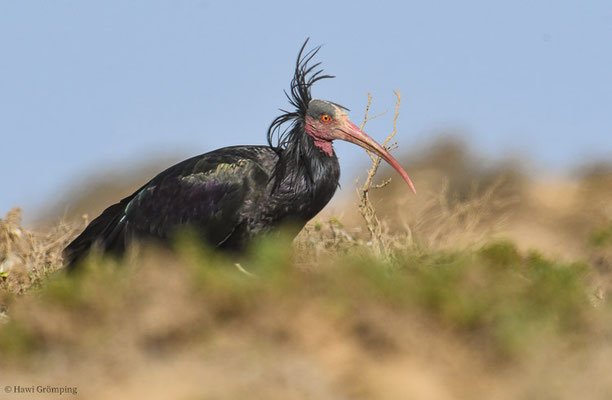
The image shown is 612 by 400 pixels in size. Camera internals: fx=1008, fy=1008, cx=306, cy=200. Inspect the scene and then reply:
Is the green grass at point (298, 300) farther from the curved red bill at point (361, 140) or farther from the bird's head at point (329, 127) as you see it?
the curved red bill at point (361, 140)

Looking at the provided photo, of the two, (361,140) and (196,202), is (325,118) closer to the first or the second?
(361,140)

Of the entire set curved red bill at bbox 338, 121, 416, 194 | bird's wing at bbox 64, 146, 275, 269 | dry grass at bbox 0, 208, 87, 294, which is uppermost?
curved red bill at bbox 338, 121, 416, 194

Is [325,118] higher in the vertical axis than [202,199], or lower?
higher

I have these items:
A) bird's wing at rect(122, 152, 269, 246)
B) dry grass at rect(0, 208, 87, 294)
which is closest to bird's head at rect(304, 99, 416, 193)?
bird's wing at rect(122, 152, 269, 246)

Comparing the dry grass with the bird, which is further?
the dry grass

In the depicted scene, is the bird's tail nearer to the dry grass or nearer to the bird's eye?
the dry grass

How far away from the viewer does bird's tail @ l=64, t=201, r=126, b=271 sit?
9.91 metres

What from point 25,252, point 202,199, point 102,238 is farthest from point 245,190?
point 25,252

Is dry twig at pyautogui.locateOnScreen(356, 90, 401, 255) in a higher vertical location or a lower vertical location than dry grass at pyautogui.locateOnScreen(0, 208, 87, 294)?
higher

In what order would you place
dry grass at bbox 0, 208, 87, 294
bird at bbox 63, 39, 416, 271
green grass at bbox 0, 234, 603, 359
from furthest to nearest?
dry grass at bbox 0, 208, 87, 294 → bird at bbox 63, 39, 416, 271 → green grass at bbox 0, 234, 603, 359

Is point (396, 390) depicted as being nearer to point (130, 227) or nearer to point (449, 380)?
point (449, 380)

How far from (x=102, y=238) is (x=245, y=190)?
1.69 metres

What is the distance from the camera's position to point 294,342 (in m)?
6.86

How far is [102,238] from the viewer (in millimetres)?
10047
